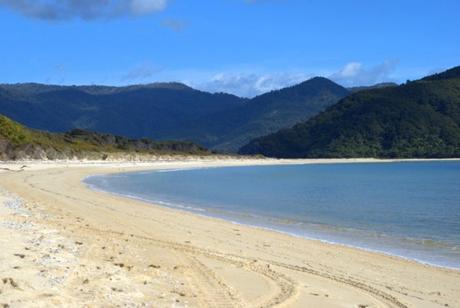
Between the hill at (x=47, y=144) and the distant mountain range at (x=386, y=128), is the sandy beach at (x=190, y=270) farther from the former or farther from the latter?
the distant mountain range at (x=386, y=128)

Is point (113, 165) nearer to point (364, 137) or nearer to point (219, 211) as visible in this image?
point (219, 211)

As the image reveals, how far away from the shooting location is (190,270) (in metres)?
11.8

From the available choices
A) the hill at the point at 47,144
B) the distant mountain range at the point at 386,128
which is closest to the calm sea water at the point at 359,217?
the hill at the point at 47,144

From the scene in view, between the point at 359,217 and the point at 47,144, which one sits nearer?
the point at 359,217

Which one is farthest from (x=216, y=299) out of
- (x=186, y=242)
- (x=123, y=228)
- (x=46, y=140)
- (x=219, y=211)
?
(x=46, y=140)

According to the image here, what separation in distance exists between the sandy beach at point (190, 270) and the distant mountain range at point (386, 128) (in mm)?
148914

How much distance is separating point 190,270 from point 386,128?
16533 centimetres

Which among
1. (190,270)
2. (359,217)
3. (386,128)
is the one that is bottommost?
(359,217)

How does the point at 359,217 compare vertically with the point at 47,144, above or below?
below

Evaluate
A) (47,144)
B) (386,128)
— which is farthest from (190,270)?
(386,128)

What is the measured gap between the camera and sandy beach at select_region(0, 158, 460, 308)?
9242mm

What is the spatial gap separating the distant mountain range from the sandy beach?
5863 inches

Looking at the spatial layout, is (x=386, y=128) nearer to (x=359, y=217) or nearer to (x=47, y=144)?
(x=47, y=144)

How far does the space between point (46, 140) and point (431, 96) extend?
119149 millimetres
